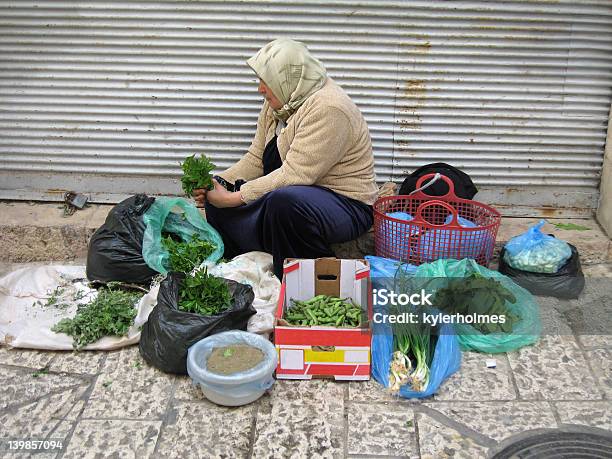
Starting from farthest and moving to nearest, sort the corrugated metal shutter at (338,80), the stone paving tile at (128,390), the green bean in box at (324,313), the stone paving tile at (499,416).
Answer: the corrugated metal shutter at (338,80), the green bean in box at (324,313), the stone paving tile at (128,390), the stone paving tile at (499,416)

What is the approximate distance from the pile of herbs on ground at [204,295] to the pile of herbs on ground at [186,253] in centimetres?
37

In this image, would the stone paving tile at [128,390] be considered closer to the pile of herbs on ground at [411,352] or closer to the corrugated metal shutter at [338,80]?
the pile of herbs on ground at [411,352]

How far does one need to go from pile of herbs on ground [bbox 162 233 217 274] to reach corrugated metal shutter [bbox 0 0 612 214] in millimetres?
847

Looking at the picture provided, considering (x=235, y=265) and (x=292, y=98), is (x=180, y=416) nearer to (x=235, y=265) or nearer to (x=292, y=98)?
(x=235, y=265)

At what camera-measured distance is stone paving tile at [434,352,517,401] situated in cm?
325

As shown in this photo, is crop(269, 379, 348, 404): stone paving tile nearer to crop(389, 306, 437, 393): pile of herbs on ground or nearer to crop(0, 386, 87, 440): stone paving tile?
crop(389, 306, 437, 393): pile of herbs on ground

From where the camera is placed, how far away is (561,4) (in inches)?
166

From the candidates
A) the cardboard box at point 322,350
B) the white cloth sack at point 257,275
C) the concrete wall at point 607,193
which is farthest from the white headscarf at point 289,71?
the concrete wall at point 607,193

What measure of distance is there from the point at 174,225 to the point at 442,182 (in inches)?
69.9

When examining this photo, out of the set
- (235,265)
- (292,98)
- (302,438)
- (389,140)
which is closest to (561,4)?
(389,140)

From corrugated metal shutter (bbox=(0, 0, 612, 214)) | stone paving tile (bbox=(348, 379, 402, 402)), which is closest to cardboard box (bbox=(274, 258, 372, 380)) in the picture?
stone paving tile (bbox=(348, 379, 402, 402))

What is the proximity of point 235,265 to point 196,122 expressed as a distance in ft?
3.93

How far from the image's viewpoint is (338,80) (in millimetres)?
4492

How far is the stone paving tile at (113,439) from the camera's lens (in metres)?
2.92
